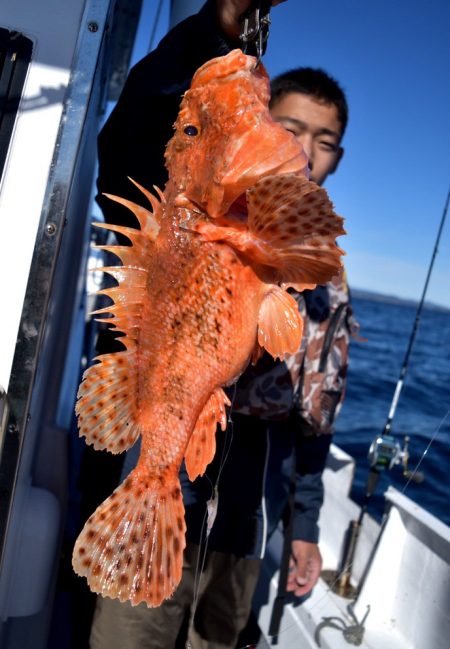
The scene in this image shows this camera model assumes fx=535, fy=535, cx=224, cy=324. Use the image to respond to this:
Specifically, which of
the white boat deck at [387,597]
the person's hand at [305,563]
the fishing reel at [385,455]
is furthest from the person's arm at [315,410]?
the fishing reel at [385,455]

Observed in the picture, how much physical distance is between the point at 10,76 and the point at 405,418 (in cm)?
1267

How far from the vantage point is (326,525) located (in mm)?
4434

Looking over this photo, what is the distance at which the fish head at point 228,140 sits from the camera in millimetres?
1389

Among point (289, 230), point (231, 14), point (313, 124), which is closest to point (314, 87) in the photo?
point (313, 124)

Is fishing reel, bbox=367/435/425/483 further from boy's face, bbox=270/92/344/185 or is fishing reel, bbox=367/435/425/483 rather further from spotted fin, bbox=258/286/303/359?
spotted fin, bbox=258/286/303/359

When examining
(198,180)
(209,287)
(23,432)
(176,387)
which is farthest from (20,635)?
(198,180)

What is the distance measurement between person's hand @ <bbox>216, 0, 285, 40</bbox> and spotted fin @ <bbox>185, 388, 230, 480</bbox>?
1208 millimetres

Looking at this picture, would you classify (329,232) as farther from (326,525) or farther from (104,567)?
(326,525)

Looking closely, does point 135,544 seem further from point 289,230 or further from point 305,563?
point 305,563

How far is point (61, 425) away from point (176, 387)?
3.09 metres

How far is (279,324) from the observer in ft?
4.80

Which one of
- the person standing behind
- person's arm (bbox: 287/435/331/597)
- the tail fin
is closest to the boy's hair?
the person standing behind

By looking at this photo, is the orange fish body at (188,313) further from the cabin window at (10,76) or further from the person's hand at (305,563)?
the person's hand at (305,563)

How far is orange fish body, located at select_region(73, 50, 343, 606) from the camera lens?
54.7 inches
